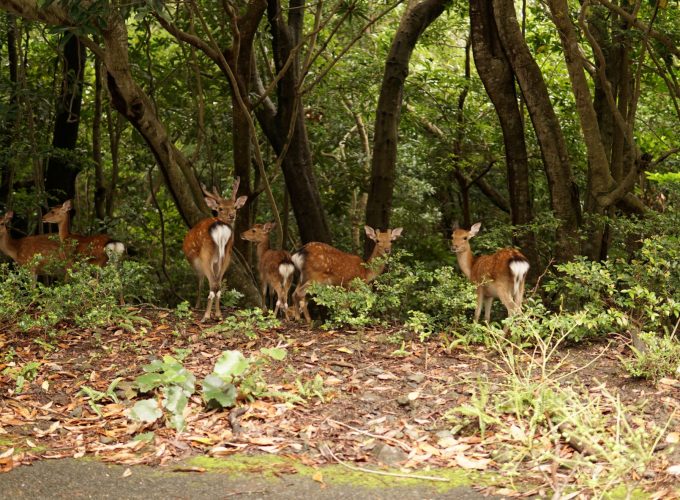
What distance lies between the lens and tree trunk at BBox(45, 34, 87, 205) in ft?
44.9

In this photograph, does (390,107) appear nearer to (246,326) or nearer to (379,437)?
(246,326)

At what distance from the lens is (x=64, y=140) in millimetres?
14086

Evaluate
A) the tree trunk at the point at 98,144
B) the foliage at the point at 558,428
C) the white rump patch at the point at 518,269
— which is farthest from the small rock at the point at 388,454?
the tree trunk at the point at 98,144

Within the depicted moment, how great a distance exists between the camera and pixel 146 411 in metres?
6.29

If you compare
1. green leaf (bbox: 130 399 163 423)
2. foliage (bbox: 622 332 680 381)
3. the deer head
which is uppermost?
the deer head

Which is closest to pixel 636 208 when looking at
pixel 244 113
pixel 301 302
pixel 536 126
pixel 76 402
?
pixel 536 126

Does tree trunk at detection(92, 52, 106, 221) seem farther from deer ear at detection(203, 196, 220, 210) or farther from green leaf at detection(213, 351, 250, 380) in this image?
green leaf at detection(213, 351, 250, 380)

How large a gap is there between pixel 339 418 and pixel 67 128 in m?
9.26

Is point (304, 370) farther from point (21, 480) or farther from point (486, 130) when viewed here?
point (486, 130)

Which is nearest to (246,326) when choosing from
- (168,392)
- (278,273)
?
(168,392)

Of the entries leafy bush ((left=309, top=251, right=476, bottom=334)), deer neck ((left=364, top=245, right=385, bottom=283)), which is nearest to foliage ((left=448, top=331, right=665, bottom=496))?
leafy bush ((left=309, top=251, right=476, bottom=334))

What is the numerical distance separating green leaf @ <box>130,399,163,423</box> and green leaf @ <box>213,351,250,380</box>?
0.51 metres

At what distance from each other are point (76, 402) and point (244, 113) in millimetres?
5109

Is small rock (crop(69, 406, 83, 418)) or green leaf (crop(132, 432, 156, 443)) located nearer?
green leaf (crop(132, 432, 156, 443))
